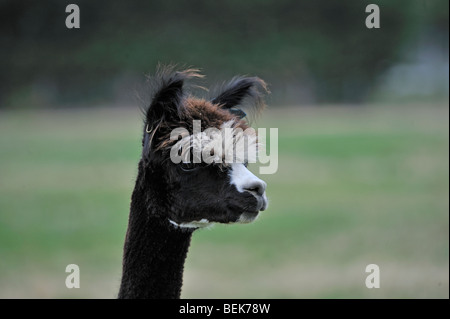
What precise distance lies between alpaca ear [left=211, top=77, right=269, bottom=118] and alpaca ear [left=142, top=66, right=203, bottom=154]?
0.40m

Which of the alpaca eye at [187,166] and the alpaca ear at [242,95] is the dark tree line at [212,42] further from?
the alpaca eye at [187,166]

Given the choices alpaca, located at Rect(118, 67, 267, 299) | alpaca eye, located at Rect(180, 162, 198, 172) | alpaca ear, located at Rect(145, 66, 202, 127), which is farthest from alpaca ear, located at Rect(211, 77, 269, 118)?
alpaca eye, located at Rect(180, 162, 198, 172)

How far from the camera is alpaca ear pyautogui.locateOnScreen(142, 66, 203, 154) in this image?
11.7 feet

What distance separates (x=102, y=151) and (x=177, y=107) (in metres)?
19.9

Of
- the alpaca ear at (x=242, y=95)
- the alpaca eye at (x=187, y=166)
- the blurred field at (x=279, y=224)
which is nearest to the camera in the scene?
the alpaca eye at (x=187, y=166)

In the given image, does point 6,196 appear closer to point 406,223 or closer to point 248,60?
point 406,223

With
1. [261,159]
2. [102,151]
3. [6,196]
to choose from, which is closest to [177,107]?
[261,159]

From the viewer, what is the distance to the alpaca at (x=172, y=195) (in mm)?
3438

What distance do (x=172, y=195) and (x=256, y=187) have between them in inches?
18.5

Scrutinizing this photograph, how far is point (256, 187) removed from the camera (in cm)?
335

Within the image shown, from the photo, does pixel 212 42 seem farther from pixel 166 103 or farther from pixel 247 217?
pixel 247 217

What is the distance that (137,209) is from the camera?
371 centimetres

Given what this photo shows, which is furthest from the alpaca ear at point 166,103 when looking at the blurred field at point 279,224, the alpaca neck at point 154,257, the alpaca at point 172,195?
the blurred field at point 279,224

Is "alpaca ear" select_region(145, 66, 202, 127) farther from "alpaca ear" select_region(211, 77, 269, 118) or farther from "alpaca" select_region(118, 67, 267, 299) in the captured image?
"alpaca ear" select_region(211, 77, 269, 118)
